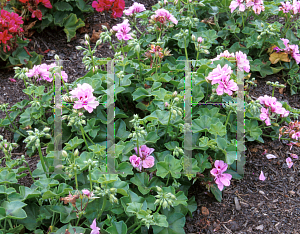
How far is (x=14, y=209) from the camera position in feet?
6.35

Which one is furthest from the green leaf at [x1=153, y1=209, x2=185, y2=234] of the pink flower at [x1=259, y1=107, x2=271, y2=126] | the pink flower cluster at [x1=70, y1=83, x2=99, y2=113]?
the pink flower at [x1=259, y1=107, x2=271, y2=126]

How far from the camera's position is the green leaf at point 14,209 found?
191 centimetres

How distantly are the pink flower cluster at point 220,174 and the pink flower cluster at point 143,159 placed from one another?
448mm

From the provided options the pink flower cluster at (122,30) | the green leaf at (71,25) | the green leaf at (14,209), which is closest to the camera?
the green leaf at (14,209)

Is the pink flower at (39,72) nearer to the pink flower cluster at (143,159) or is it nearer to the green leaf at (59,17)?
the pink flower cluster at (143,159)

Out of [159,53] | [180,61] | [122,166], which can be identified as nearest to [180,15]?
[180,61]

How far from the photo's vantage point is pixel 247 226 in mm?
2369

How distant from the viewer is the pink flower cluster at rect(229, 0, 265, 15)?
329cm

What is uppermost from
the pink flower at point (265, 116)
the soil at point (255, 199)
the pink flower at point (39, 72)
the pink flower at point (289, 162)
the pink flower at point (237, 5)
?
the pink flower at point (237, 5)

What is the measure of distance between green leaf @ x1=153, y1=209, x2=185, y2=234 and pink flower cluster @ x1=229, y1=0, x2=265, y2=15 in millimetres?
2169

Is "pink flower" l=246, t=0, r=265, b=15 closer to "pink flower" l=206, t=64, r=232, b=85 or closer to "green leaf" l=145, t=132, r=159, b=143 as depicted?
"pink flower" l=206, t=64, r=232, b=85

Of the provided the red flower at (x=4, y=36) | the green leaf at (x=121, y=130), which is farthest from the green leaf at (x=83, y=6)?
the green leaf at (x=121, y=130)

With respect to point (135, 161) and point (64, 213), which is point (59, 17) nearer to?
point (135, 161)

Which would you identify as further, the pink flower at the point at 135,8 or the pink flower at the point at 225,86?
the pink flower at the point at 135,8
